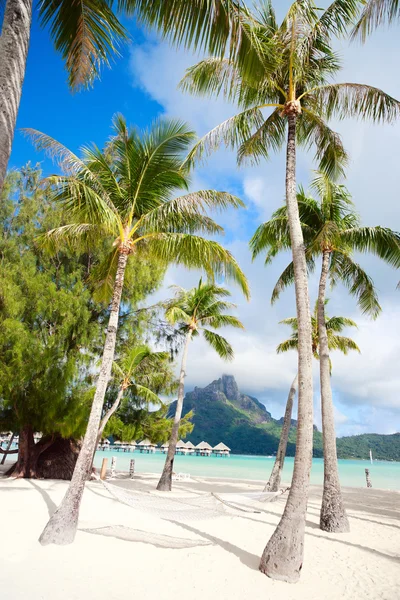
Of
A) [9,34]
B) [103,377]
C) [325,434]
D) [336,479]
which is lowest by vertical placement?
[336,479]

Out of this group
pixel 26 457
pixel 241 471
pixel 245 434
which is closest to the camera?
pixel 26 457

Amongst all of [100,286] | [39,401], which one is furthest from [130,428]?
[100,286]

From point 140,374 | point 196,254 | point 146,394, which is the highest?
point 196,254

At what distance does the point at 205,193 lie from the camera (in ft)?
24.7

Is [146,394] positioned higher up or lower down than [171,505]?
higher up

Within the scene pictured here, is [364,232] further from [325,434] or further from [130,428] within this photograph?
[130,428]

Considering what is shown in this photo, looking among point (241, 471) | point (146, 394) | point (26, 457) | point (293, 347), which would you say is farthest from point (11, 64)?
point (241, 471)

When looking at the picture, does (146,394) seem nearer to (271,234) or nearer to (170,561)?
(271,234)

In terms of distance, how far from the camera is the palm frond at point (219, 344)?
46.2 feet

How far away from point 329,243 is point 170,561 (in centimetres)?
707

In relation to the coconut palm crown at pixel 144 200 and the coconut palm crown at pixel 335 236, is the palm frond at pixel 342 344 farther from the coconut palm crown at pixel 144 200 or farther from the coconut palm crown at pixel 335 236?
the coconut palm crown at pixel 144 200

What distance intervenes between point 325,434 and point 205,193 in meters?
5.27

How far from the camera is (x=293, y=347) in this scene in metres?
15.8

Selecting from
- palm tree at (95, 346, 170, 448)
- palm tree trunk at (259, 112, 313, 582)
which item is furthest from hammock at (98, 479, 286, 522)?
palm tree at (95, 346, 170, 448)
